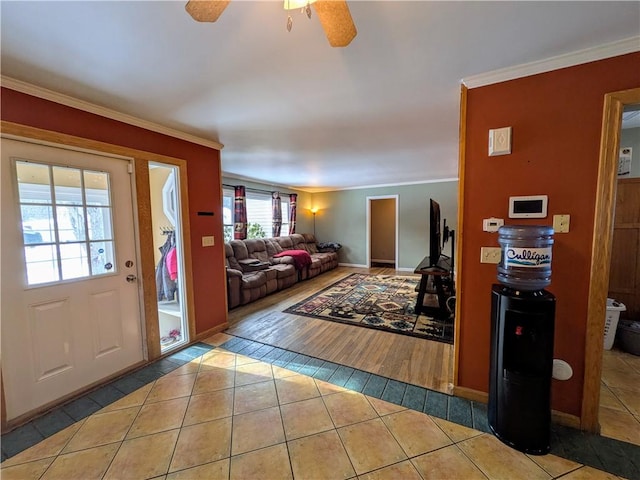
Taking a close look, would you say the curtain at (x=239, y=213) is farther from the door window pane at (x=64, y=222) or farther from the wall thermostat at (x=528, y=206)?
the wall thermostat at (x=528, y=206)

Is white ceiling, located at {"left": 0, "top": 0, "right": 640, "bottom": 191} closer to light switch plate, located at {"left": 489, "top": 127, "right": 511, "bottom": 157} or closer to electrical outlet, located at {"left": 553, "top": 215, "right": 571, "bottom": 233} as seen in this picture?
light switch plate, located at {"left": 489, "top": 127, "right": 511, "bottom": 157}

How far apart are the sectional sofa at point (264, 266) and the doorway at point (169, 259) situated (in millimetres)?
846

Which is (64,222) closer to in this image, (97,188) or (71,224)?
(71,224)

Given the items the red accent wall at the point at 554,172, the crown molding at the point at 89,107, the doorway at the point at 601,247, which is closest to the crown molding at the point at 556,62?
the red accent wall at the point at 554,172

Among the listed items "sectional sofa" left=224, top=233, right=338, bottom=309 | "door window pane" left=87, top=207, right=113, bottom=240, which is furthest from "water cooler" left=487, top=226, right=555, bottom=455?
"sectional sofa" left=224, top=233, right=338, bottom=309

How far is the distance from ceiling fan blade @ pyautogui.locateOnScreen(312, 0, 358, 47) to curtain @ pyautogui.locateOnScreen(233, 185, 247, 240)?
179 inches

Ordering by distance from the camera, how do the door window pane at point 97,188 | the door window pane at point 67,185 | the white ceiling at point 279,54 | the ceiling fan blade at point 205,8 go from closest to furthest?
the ceiling fan blade at point 205,8 → the white ceiling at point 279,54 → the door window pane at point 67,185 → the door window pane at point 97,188

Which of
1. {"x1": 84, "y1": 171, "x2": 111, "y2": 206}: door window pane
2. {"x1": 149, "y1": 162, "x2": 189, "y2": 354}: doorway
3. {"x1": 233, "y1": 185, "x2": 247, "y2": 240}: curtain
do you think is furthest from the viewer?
{"x1": 233, "y1": 185, "x2": 247, "y2": 240}: curtain

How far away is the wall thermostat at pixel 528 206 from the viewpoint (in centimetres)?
167

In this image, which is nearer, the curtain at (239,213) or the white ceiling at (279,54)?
the white ceiling at (279,54)

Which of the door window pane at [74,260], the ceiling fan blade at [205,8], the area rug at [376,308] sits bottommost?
the area rug at [376,308]

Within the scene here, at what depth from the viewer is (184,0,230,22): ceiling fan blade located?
3.00 ft

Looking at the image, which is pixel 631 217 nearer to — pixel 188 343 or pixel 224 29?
pixel 224 29

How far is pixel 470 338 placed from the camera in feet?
6.35
